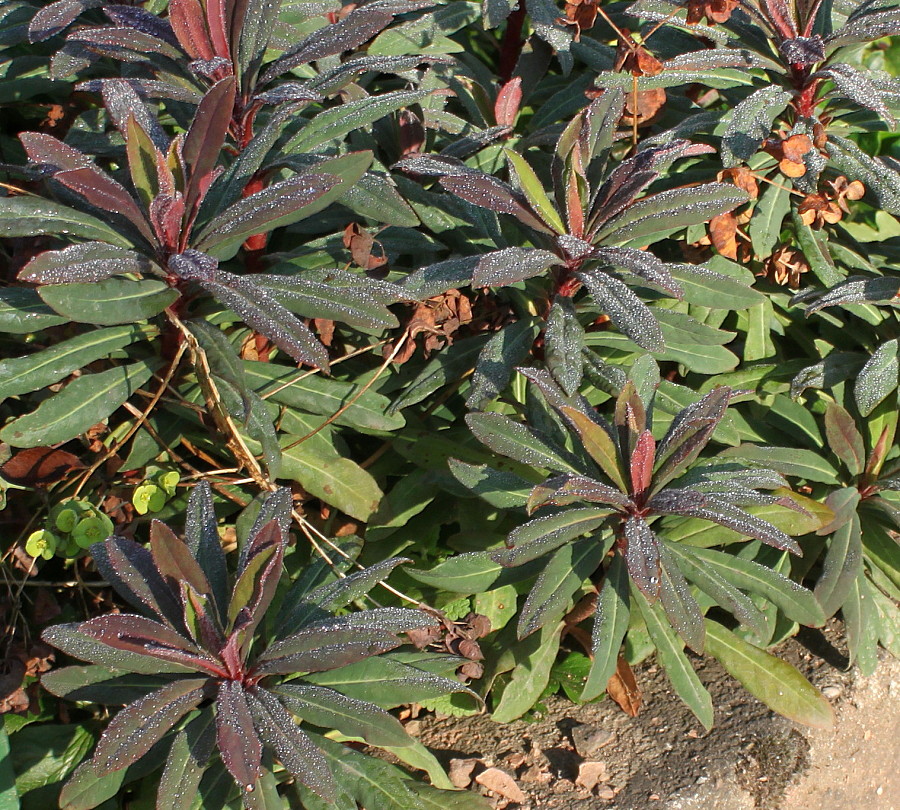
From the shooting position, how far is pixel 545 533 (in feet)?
6.95

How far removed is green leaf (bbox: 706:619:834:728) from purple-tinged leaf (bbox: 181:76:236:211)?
172 centimetres

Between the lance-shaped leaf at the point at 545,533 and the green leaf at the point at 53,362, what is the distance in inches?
40.1

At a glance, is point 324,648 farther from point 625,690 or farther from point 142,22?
point 142,22

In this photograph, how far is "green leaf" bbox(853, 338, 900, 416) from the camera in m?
2.62

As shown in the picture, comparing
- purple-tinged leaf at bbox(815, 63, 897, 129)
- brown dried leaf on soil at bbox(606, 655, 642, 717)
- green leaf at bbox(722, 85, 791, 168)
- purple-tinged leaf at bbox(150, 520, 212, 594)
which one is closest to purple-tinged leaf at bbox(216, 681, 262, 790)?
purple-tinged leaf at bbox(150, 520, 212, 594)

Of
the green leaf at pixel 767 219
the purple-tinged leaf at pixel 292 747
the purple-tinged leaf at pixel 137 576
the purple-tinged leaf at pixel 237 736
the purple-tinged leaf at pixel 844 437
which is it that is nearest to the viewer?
the purple-tinged leaf at pixel 237 736

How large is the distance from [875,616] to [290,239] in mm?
1983

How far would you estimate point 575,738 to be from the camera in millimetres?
2510

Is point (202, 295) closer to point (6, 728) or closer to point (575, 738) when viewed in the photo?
point (6, 728)

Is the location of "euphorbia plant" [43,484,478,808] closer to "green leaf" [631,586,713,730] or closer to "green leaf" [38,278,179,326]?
"green leaf" [38,278,179,326]

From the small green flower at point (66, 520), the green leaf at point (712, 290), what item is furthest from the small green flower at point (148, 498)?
the green leaf at point (712, 290)

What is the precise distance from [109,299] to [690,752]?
184 centimetres

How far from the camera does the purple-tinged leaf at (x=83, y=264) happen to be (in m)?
1.82

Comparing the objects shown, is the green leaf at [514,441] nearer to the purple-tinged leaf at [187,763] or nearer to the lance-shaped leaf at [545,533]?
the lance-shaped leaf at [545,533]
